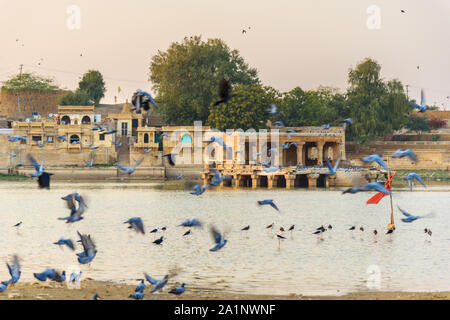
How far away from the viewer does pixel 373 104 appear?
93062mm

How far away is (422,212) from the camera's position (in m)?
53.2

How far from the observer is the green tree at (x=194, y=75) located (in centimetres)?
9694

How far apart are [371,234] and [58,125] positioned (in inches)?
2682

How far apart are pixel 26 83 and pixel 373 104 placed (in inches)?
2261

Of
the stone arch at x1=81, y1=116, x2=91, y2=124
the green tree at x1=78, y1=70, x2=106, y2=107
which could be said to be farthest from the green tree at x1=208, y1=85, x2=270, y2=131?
the green tree at x1=78, y1=70, x2=106, y2=107

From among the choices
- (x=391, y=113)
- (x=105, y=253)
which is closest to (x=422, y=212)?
(x=105, y=253)

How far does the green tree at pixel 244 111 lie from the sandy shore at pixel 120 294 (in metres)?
65.5

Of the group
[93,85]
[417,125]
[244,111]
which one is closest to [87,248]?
[244,111]

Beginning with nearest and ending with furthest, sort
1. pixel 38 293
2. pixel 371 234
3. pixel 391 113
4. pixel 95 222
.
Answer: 1. pixel 38 293
2. pixel 371 234
3. pixel 95 222
4. pixel 391 113

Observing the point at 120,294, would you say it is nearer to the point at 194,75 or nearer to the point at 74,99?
the point at 194,75

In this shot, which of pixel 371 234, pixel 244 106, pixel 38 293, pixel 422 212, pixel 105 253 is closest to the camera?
pixel 38 293

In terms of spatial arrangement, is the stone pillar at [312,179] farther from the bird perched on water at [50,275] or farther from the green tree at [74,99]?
the bird perched on water at [50,275]

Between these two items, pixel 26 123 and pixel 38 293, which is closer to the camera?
pixel 38 293
